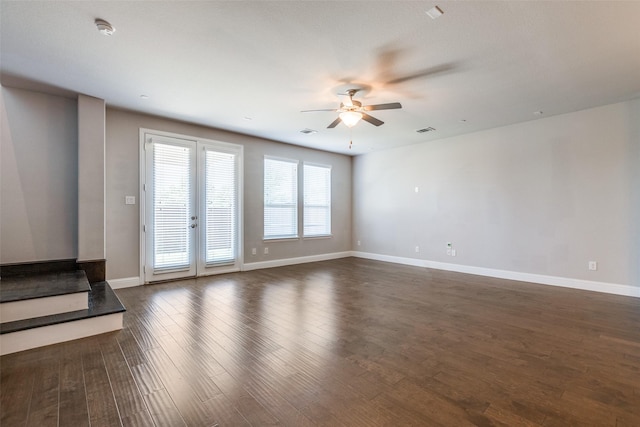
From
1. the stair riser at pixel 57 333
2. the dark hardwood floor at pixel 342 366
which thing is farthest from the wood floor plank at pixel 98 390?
the stair riser at pixel 57 333

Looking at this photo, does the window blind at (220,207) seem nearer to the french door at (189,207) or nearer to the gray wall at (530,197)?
the french door at (189,207)

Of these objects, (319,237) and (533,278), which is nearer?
(533,278)

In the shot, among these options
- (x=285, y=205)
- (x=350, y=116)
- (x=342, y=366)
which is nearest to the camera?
(x=342, y=366)

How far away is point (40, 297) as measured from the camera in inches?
108

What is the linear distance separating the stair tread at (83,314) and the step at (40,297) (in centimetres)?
7

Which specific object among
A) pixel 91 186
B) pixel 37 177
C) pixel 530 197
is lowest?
pixel 530 197

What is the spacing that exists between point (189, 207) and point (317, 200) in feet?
10.4

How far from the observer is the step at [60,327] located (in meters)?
2.48

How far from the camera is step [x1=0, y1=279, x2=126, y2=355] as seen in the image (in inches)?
97.7

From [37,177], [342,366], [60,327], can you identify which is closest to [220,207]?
[37,177]

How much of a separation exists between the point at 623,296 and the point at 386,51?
482cm

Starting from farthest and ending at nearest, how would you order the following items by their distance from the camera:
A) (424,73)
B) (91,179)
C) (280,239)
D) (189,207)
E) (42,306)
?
(280,239)
(189,207)
(91,179)
(424,73)
(42,306)

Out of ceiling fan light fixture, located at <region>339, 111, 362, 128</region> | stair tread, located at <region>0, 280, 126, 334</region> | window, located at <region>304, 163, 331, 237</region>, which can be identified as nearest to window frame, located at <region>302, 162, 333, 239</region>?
window, located at <region>304, 163, 331, 237</region>

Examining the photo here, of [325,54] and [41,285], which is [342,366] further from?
[41,285]
